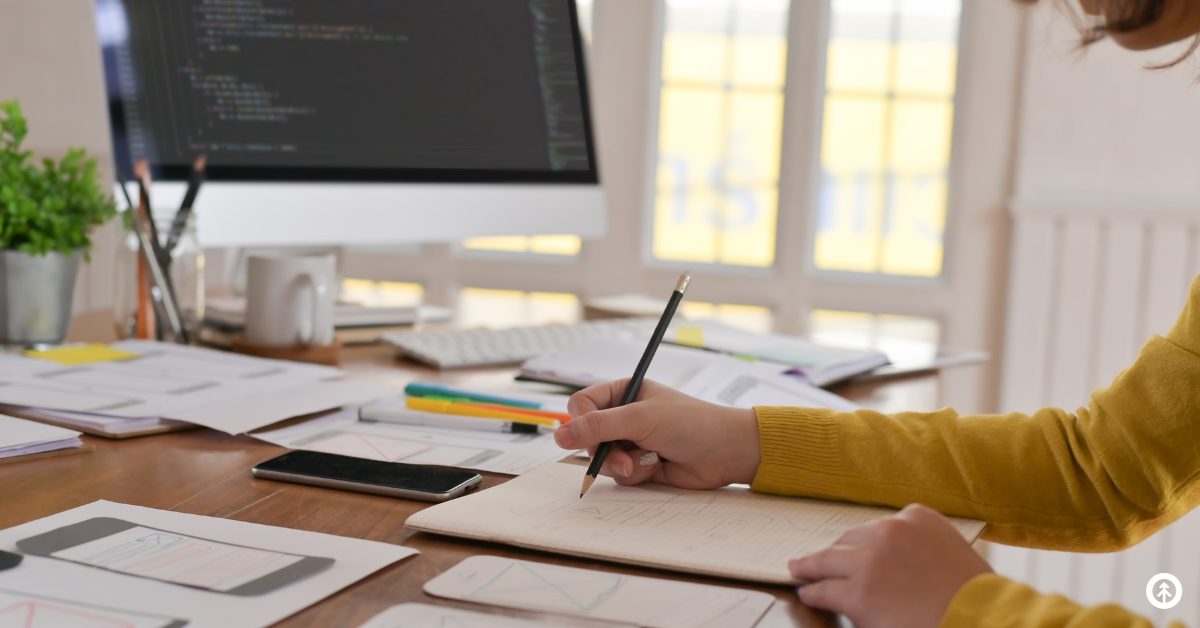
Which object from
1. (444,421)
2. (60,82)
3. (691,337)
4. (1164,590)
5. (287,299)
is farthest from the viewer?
(60,82)

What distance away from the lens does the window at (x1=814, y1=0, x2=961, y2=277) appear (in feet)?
9.16

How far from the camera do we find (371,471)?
1.93 feet

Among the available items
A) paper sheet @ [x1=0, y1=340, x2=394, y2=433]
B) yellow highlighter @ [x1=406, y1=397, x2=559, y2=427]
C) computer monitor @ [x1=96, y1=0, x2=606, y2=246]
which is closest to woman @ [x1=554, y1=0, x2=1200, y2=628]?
yellow highlighter @ [x1=406, y1=397, x2=559, y2=427]

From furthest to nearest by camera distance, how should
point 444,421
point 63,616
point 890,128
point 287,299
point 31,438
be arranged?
point 890,128
point 287,299
point 444,421
point 31,438
point 63,616

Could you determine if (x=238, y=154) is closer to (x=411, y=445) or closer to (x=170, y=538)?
(x=411, y=445)

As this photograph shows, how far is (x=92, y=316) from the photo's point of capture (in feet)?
4.00

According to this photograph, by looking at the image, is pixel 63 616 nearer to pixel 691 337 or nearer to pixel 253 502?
pixel 253 502

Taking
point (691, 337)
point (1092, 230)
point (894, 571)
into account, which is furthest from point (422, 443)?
point (1092, 230)

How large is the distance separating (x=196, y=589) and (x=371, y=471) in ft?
0.60

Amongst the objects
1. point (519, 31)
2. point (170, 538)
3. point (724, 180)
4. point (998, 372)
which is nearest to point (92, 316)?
point (519, 31)

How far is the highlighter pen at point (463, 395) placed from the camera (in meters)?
0.77

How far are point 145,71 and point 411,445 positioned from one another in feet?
1.83

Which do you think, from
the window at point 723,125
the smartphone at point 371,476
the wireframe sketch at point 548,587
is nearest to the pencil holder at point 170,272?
the smartphone at point 371,476

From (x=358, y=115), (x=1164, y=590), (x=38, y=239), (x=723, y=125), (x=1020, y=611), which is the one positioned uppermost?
(x=723, y=125)
